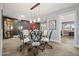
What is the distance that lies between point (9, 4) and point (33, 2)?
423 millimetres

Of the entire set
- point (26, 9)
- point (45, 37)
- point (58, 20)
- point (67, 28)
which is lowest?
point (45, 37)

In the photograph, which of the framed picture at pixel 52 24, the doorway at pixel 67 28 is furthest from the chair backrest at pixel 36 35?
the doorway at pixel 67 28

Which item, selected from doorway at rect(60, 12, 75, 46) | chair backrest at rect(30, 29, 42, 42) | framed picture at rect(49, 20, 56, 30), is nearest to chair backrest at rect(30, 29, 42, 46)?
chair backrest at rect(30, 29, 42, 42)

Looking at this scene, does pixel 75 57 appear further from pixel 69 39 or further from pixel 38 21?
pixel 38 21

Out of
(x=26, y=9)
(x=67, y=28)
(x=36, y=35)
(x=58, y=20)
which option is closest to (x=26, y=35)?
(x=36, y=35)

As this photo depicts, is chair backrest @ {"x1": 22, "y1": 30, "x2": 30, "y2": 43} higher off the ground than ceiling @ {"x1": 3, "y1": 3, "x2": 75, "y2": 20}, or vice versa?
ceiling @ {"x1": 3, "y1": 3, "x2": 75, "y2": 20}

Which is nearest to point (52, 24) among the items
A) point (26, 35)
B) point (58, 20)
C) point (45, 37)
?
point (58, 20)

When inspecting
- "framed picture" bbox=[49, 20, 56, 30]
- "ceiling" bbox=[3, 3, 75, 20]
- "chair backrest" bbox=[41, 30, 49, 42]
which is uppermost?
"ceiling" bbox=[3, 3, 75, 20]

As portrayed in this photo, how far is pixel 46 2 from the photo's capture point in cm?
216

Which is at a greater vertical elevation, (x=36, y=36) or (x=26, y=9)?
(x=26, y=9)

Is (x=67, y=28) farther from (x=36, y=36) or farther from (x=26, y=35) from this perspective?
(x=26, y=35)

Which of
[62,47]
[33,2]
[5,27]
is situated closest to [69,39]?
[62,47]

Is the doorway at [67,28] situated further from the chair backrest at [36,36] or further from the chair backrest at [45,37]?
the chair backrest at [36,36]

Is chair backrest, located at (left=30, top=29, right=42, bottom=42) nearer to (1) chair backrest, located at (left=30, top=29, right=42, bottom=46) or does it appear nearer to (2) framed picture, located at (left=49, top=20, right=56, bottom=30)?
(1) chair backrest, located at (left=30, top=29, right=42, bottom=46)
